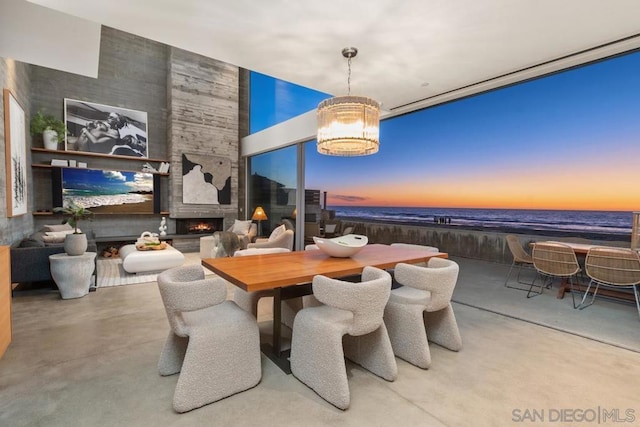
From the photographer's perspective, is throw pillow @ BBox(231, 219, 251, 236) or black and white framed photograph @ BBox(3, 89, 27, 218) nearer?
black and white framed photograph @ BBox(3, 89, 27, 218)

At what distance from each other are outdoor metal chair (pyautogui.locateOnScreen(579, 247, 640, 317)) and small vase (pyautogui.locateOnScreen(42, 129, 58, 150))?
9121mm

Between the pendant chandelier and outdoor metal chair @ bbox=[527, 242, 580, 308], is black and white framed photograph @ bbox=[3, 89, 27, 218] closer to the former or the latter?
the pendant chandelier

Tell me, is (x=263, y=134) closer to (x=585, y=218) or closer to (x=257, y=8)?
(x=257, y=8)

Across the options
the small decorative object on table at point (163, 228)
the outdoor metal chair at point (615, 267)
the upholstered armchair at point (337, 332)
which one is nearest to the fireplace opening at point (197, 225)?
the small decorative object on table at point (163, 228)

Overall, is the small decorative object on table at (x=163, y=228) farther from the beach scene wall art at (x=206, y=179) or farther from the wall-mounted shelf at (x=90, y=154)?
the wall-mounted shelf at (x=90, y=154)

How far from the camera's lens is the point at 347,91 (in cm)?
403

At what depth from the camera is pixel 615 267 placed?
3.18 metres

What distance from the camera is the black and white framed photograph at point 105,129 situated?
6613mm

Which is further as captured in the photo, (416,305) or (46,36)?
(46,36)

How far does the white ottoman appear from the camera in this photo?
4.78 m

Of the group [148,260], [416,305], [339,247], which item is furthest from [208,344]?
[148,260]

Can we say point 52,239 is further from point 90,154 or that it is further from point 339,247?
point 339,247

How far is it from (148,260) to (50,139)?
12.2 feet

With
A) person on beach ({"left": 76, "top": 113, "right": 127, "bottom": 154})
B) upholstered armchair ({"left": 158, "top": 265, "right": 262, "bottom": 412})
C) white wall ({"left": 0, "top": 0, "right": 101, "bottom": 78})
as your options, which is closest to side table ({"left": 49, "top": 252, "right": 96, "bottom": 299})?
white wall ({"left": 0, "top": 0, "right": 101, "bottom": 78})
